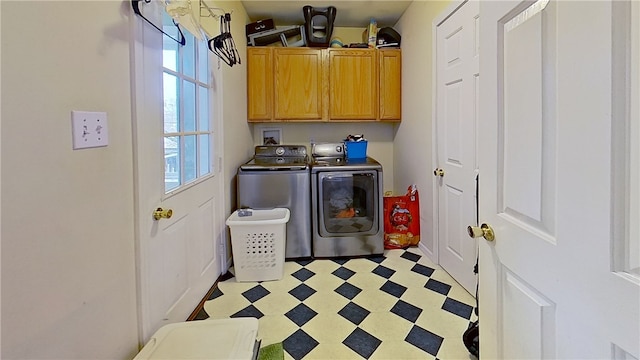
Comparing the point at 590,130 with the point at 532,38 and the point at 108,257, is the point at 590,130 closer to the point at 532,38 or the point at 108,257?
the point at 532,38

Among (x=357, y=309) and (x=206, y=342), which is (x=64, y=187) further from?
(x=357, y=309)

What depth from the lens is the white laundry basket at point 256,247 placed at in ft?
7.90

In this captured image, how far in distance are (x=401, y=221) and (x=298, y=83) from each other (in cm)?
176

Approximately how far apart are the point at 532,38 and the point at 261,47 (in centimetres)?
293

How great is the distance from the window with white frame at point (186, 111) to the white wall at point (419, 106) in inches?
70.5

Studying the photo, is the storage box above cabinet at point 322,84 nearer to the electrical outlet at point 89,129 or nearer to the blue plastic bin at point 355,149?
the blue plastic bin at point 355,149

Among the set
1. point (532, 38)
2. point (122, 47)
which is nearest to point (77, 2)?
point (122, 47)

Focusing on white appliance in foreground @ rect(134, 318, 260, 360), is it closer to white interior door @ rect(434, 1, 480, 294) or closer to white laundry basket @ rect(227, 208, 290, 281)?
white laundry basket @ rect(227, 208, 290, 281)

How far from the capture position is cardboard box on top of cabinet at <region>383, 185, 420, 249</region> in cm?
311

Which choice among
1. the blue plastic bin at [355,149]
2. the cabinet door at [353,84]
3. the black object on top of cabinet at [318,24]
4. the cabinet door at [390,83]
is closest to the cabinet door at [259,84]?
the black object on top of cabinet at [318,24]

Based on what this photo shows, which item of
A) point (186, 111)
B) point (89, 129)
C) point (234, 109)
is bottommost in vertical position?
point (89, 129)

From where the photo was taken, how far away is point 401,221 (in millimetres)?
3150

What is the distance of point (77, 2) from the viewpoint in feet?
3.20

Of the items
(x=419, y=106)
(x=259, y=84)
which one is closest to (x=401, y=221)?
(x=419, y=106)
